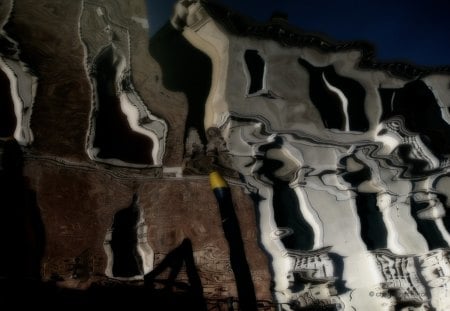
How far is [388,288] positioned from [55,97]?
7.97 m

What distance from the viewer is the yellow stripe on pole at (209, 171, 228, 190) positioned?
6.75 m

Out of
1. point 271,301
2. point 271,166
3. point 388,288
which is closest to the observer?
point 271,301

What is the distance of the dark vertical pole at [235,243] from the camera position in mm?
5995

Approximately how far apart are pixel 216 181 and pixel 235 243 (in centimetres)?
131

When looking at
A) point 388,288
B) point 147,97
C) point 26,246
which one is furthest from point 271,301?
point 147,97

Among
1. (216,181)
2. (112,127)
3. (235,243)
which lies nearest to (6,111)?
(112,127)

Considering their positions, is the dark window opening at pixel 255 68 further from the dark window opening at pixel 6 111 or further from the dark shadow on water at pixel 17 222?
the dark shadow on water at pixel 17 222

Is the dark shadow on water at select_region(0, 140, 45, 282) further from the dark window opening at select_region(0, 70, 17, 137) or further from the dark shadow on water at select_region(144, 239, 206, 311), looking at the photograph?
the dark shadow on water at select_region(144, 239, 206, 311)

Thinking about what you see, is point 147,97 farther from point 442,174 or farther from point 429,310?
point 442,174

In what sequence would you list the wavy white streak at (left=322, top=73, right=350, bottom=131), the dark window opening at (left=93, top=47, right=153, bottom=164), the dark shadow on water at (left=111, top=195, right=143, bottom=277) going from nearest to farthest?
the dark shadow on water at (left=111, top=195, right=143, bottom=277)
the dark window opening at (left=93, top=47, right=153, bottom=164)
the wavy white streak at (left=322, top=73, right=350, bottom=131)

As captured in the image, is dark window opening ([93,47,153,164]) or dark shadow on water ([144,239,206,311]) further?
dark window opening ([93,47,153,164])

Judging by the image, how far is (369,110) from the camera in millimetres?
9336

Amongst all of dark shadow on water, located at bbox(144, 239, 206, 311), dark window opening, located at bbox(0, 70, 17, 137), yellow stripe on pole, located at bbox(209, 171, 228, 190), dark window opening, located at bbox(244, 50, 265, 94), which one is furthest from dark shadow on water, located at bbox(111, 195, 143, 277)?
dark window opening, located at bbox(244, 50, 265, 94)

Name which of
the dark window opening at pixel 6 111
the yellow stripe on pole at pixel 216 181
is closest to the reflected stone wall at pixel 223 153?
the dark window opening at pixel 6 111
